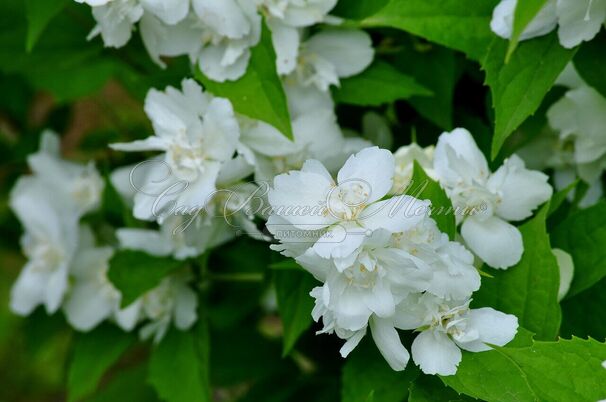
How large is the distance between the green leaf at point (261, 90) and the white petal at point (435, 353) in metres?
0.30

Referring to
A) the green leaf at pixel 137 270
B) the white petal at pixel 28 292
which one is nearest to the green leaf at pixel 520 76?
the green leaf at pixel 137 270

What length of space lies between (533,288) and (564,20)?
310 millimetres

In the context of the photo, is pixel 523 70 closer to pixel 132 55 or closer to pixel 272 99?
pixel 272 99

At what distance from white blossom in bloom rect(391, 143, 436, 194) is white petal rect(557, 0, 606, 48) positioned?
21 centimetres

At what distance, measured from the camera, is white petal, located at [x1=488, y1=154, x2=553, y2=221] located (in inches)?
39.6

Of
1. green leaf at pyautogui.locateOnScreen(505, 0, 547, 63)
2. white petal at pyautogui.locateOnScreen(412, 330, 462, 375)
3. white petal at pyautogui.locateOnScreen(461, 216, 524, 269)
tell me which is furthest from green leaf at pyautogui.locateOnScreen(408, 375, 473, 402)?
green leaf at pyautogui.locateOnScreen(505, 0, 547, 63)

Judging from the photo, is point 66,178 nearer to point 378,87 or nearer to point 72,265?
point 72,265

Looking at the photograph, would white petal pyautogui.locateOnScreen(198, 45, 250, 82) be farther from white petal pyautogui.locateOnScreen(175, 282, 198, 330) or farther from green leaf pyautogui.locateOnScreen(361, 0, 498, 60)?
white petal pyautogui.locateOnScreen(175, 282, 198, 330)

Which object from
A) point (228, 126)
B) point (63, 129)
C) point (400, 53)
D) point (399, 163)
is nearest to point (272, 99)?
point (228, 126)

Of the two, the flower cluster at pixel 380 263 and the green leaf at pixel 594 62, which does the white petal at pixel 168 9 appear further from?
the green leaf at pixel 594 62

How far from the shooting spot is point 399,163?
1.05 meters

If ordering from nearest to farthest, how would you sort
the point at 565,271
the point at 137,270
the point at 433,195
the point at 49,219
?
the point at 433,195
the point at 565,271
the point at 137,270
the point at 49,219

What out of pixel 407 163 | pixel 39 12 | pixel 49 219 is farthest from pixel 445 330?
pixel 49 219

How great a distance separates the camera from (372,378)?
983 mm
